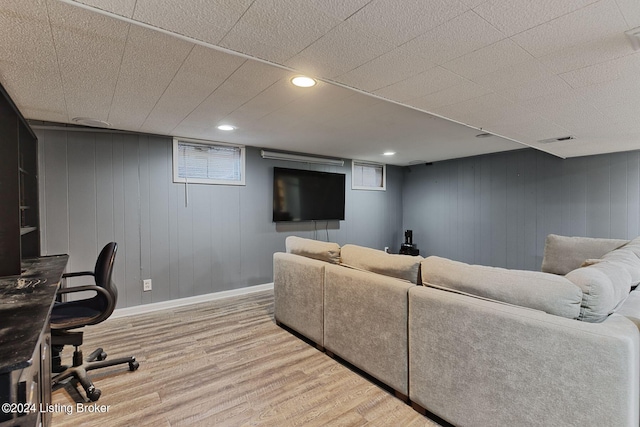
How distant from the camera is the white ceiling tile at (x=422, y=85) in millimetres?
1702

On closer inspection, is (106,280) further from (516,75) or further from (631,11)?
(631,11)

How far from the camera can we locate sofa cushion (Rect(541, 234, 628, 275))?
345 centimetres

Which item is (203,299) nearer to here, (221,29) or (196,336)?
(196,336)

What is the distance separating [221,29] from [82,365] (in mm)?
2425

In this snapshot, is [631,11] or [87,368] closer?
[631,11]

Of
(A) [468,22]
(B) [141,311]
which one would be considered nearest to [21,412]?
(A) [468,22]

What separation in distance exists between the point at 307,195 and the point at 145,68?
323 centimetres

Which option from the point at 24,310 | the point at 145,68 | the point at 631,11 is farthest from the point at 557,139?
the point at 24,310

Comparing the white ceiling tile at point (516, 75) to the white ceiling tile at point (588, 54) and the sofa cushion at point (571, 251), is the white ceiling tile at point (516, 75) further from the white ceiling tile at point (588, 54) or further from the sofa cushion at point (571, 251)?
the sofa cushion at point (571, 251)

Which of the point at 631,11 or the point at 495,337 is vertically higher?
the point at 631,11

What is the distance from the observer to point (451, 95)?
2.01 m

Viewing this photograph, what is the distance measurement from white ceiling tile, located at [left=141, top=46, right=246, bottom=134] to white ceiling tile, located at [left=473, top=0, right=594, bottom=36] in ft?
4.09

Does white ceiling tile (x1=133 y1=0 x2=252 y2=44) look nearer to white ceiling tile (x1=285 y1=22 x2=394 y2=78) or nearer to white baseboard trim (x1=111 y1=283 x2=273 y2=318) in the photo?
white ceiling tile (x1=285 y1=22 x2=394 y2=78)

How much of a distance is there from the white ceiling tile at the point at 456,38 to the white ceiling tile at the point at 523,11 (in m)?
0.04
